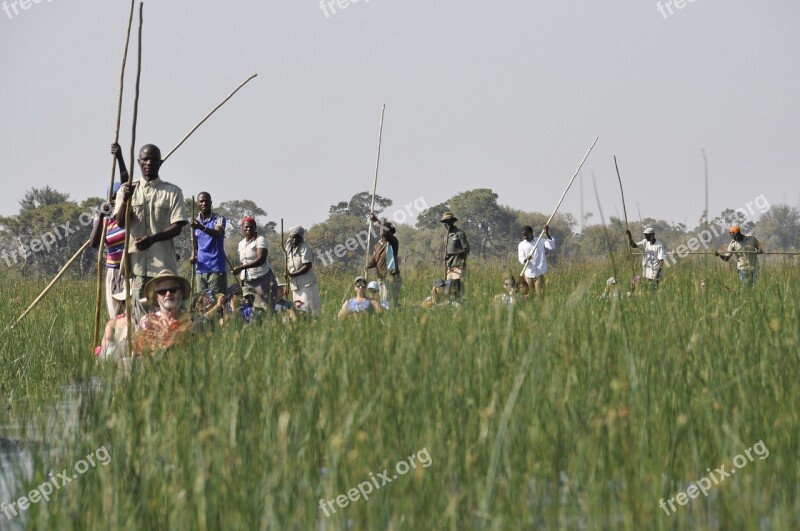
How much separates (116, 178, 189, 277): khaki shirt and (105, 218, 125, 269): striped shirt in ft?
0.68

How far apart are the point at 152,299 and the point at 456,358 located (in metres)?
2.81

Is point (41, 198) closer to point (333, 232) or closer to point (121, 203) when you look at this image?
point (333, 232)

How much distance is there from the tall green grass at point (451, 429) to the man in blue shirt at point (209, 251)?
12.6 ft

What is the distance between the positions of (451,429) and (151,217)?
3.78m

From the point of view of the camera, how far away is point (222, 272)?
9.71 meters

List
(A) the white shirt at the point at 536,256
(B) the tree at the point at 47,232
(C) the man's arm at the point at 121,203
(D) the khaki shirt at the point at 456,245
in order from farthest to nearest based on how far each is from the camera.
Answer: (B) the tree at the point at 47,232, (A) the white shirt at the point at 536,256, (D) the khaki shirt at the point at 456,245, (C) the man's arm at the point at 121,203

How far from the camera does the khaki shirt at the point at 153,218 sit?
22.9ft

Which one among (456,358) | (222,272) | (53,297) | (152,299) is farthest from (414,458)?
(53,297)

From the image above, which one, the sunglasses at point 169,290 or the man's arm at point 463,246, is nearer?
the sunglasses at point 169,290

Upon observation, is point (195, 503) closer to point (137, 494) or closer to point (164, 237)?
point (137, 494)

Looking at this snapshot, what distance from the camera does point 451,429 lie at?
388 cm

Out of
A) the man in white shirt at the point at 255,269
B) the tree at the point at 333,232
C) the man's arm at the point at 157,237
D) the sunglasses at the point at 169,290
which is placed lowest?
the sunglasses at the point at 169,290

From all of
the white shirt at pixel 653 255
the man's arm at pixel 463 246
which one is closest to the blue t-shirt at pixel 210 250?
the man's arm at pixel 463 246

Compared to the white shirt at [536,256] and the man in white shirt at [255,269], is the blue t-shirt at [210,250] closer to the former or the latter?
the man in white shirt at [255,269]
